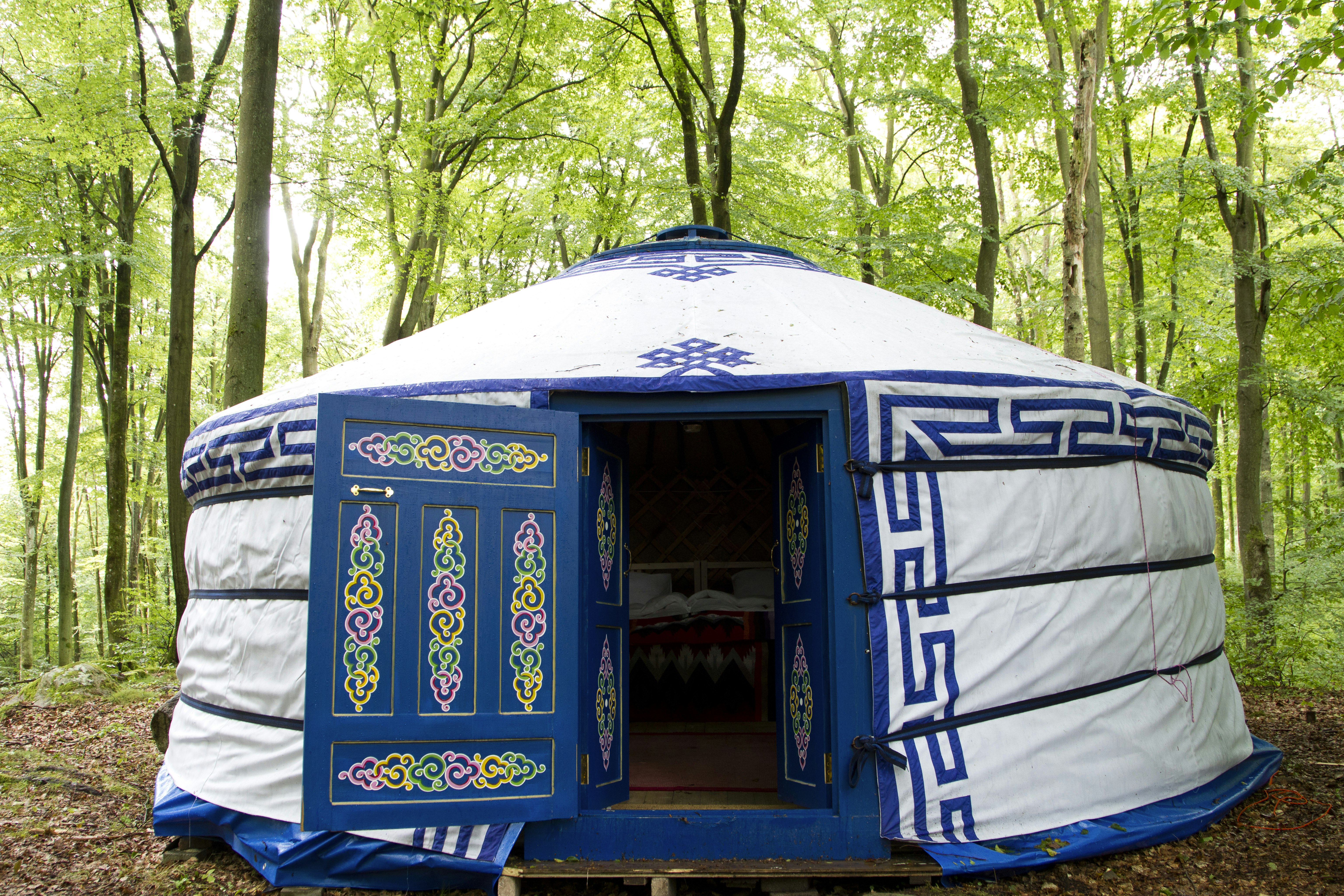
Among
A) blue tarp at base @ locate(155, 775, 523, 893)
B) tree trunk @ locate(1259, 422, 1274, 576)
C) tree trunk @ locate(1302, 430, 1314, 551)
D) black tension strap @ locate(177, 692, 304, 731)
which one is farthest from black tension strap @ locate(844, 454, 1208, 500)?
tree trunk @ locate(1259, 422, 1274, 576)

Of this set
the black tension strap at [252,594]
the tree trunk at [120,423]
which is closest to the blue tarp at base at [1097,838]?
the black tension strap at [252,594]

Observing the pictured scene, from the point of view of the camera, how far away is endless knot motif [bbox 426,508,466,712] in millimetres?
2146

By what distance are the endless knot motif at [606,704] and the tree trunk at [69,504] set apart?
288 inches

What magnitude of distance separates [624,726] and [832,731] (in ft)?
2.12

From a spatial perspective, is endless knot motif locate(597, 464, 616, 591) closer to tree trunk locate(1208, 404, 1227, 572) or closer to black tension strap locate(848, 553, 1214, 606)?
black tension strap locate(848, 553, 1214, 606)

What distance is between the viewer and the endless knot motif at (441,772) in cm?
209

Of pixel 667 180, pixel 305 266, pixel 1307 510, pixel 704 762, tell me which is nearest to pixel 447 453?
pixel 704 762

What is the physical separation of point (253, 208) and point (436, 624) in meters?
2.35

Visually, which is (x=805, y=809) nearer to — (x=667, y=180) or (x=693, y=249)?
(x=693, y=249)

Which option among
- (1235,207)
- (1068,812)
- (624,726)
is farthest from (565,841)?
(1235,207)

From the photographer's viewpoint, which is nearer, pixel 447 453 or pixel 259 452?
pixel 447 453

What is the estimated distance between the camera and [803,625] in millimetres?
2547

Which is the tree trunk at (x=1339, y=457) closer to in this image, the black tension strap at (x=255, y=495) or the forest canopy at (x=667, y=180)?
the forest canopy at (x=667, y=180)

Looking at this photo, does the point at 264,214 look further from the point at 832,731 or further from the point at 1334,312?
the point at 1334,312
